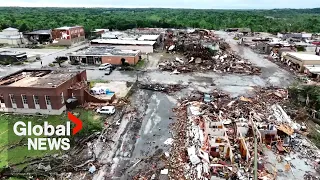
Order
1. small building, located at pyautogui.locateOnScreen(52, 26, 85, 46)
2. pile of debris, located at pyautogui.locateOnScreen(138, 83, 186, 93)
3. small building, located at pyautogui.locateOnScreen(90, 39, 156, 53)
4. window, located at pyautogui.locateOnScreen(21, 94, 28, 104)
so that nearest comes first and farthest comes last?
1. window, located at pyautogui.locateOnScreen(21, 94, 28, 104)
2. pile of debris, located at pyautogui.locateOnScreen(138, 83, 186, 93)
3. small building, located at pyautogui.locateOnScreen(90, 39, 156, 53)
4. small building, located at pyautogui.locateOnScreen(52, 26, 85, 46)

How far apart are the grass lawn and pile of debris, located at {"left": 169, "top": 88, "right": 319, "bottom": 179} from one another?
766 cm

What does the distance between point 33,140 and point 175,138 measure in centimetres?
1169

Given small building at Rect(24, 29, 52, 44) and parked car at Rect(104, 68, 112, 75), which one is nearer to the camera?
parked car at Rect(104, 68, 112, 75)

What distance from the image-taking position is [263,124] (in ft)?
78.1

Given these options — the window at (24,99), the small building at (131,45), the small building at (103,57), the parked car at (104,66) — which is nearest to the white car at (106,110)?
the window at (24,99)

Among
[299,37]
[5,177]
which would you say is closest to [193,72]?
[5,177]

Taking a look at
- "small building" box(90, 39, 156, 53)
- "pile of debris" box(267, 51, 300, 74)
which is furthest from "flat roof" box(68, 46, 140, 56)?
"pile of debris" box(267, 51, 300, 74)

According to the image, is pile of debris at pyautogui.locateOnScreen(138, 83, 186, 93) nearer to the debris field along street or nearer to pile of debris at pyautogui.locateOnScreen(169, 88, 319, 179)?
the debris field along street

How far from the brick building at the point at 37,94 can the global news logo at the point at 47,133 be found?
191 cm

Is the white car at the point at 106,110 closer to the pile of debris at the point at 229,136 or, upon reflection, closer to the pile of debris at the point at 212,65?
the pile of debris at the point at 229,136

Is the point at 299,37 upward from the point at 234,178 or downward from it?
upward

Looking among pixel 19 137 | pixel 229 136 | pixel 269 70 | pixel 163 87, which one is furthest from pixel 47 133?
pixel 269 70

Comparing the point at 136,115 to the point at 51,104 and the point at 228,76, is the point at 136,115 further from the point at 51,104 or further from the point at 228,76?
→ the point at 228,76

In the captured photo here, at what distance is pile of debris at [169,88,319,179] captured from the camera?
59.6ft
